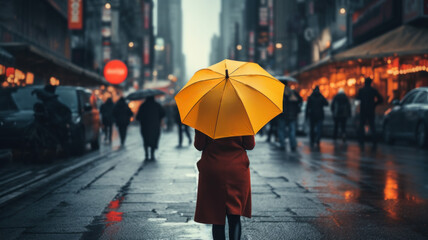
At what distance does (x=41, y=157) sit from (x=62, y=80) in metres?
22.2

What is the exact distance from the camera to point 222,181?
4.23 m

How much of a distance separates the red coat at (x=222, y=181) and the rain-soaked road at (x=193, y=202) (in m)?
1.28

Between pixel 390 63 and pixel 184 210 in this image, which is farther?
pixel 390 63

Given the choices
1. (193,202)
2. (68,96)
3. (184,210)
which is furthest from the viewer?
(68,96)

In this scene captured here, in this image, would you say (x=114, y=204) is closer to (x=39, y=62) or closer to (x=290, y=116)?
(x=290, y=116)

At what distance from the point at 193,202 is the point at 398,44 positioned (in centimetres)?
2007

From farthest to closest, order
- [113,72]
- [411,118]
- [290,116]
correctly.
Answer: [113,72], [411,118], [290,116]

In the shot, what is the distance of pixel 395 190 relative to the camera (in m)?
8.48

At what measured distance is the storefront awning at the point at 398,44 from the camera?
79.2 ft

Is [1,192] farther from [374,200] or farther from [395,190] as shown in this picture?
[395,190]

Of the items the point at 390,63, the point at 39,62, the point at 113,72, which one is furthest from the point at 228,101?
the point at 113,72

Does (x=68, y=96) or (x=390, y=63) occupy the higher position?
(x=390, y=63)

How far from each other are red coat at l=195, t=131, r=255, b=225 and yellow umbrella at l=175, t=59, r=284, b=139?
0.14m

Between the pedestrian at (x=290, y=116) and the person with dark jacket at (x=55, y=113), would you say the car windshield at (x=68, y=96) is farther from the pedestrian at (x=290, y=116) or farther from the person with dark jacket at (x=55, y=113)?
the pedestrian at (x=290, y=116)
